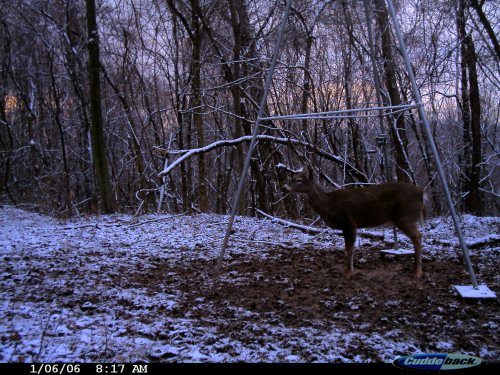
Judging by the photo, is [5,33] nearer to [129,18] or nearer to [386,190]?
[129,18]

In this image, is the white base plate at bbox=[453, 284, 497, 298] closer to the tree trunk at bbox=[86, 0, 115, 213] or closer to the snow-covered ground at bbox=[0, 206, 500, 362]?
the snow-covered ground at bbox=[0, 206, 500, 362]

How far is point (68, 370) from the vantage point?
2734 mm

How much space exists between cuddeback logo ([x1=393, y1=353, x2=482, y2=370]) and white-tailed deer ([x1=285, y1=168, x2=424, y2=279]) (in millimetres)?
2292

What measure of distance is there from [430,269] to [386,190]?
3.89ft

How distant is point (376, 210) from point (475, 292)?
5.12 ft

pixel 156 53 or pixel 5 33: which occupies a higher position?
pixel 5 33

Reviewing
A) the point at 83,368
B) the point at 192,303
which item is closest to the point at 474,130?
the point at 192,303

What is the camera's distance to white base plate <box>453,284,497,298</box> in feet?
13.8

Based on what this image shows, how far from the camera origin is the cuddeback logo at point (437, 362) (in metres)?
2.80

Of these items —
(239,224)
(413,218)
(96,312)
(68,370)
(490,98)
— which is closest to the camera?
(68,370)

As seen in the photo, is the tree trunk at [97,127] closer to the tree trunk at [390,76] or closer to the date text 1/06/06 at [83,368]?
the tree trunk at [390,76]

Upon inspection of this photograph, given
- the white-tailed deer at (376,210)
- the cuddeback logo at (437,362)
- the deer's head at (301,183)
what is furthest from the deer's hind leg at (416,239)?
the cuddeback logo at (437,362)

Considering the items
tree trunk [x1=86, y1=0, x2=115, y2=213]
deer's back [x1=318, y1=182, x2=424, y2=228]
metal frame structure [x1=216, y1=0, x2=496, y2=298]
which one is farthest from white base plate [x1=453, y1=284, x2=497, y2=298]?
tree trunk [x1=86, y1=0, x2=115, y2=213]

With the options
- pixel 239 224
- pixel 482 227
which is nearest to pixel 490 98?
pixel 482 227
